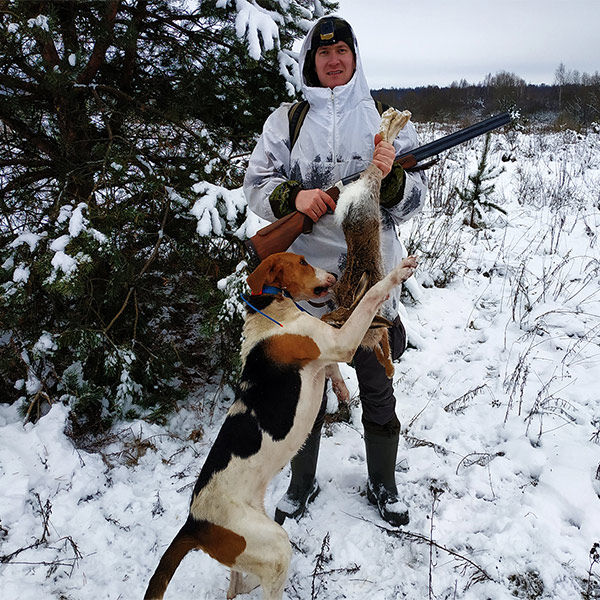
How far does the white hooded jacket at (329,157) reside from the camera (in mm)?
2395

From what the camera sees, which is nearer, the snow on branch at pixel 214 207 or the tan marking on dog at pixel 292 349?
the tan marking on dog at pixel 292 349

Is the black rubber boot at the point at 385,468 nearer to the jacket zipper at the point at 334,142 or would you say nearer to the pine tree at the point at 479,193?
the jacket zipper at the point at 334,142

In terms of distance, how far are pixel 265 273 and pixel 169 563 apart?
149 centimetres

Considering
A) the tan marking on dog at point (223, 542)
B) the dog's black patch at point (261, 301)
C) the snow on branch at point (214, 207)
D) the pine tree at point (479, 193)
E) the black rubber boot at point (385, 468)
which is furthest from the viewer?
the pine tree at point (479, 193)

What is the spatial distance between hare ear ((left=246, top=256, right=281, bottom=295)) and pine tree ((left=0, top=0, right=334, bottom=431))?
0.98 metres

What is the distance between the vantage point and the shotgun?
87.7 inches

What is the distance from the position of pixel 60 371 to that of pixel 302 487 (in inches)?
93.7

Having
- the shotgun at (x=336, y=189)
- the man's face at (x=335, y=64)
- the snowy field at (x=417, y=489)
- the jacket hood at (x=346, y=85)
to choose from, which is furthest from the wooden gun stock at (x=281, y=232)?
the snowy field at (x=417, y=489)

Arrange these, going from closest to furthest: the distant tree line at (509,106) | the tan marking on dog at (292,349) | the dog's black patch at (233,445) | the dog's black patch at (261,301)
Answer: the dog's black patch at (233,445)
the tan marking on dog at (292,349)
the dog's black patch at (261,301)
the distant tree line at (509,106)

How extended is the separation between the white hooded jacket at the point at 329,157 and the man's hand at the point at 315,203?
152 millimetres

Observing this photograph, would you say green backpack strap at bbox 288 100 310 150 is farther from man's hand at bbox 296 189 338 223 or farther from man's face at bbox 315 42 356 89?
man's hand at bbox 296 189 338 223

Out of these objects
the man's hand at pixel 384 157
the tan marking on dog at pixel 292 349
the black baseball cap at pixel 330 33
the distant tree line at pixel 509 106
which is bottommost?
the tan marking on dog at pixel 292 349

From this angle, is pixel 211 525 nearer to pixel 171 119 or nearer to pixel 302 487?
pixel 302 487

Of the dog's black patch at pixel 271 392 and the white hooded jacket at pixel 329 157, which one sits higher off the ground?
the white hooded jacket at pixel 329 157
